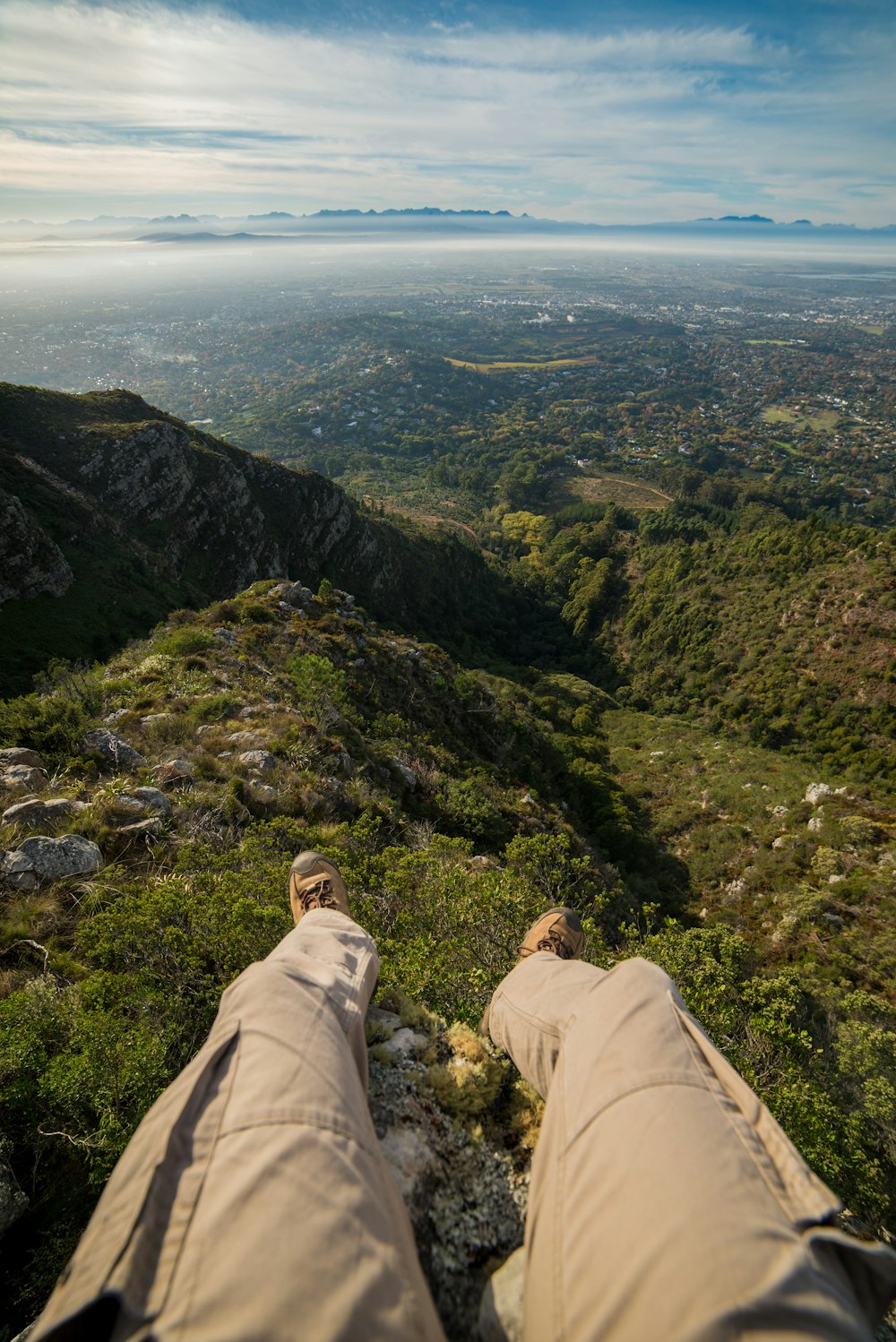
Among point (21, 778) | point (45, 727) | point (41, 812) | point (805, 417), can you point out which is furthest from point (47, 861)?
Answer: point (805, 417)

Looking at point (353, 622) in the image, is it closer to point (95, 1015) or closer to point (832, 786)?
point (95, 1015)

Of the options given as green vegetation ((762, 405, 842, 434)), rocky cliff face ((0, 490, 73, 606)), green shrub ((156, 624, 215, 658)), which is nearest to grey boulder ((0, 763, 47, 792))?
green shrub ((156, 624, 215, 658))

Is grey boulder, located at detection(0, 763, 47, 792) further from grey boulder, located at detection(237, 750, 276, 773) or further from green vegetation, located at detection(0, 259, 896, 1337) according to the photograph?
grey boulder, located at detection(237, 750, 276, 773)

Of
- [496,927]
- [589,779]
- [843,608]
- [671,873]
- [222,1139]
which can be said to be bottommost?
[671,873]

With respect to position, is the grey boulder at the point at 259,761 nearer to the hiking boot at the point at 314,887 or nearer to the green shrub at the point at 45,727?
the green shrub at the point at 45,727

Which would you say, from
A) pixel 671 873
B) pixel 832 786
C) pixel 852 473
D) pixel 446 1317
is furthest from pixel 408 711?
pixel 852 473

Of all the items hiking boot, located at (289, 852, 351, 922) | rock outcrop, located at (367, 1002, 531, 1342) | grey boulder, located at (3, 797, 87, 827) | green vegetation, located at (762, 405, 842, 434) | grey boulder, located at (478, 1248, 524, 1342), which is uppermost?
green vegetation, located at (762, 405, 842, 434)

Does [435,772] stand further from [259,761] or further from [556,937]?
[556,937]
